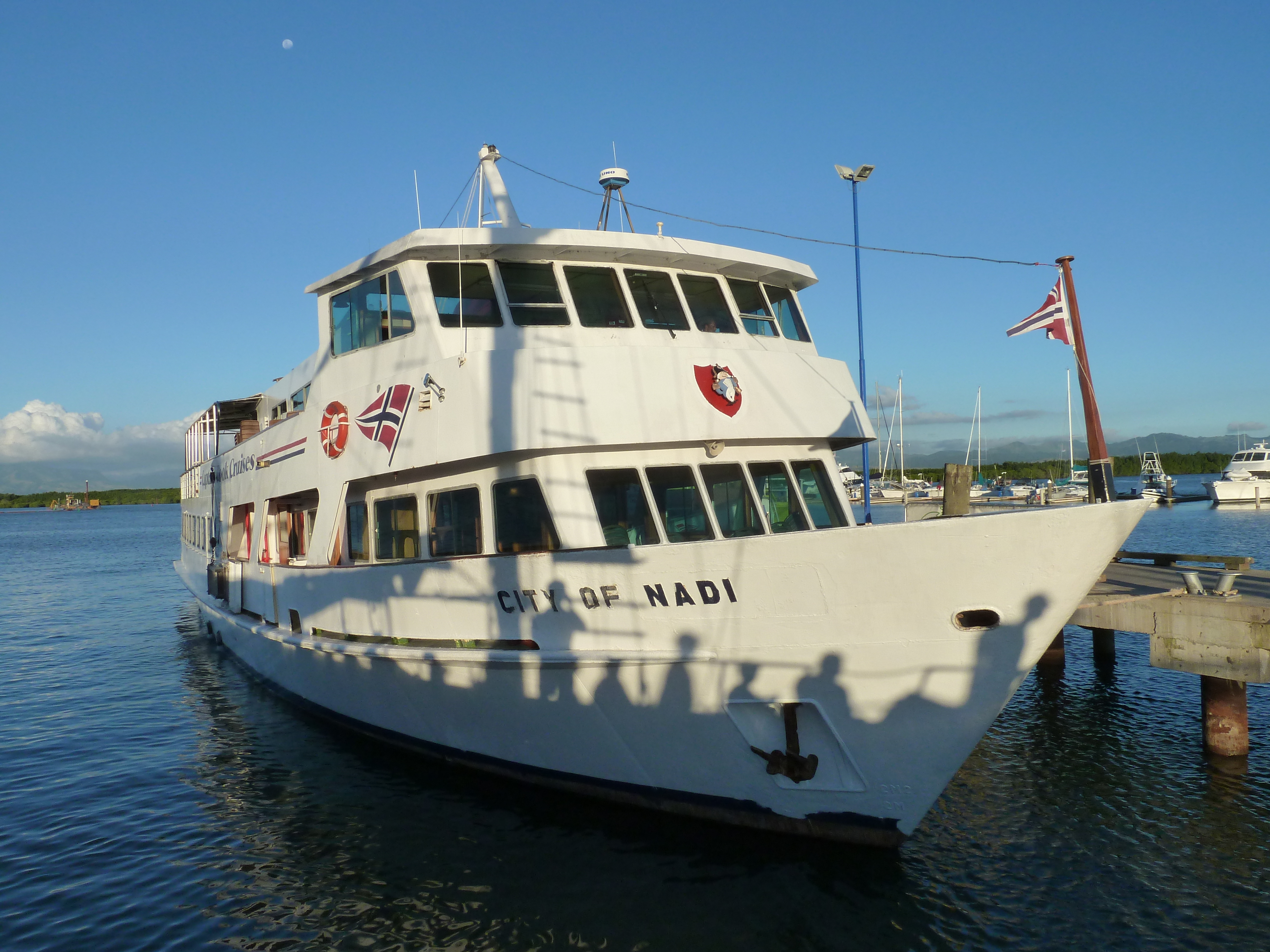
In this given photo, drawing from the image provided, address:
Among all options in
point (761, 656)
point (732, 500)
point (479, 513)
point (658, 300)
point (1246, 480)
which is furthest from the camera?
point (1246, 480)

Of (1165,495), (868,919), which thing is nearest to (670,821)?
(868,919)

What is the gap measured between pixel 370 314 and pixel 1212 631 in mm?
9340

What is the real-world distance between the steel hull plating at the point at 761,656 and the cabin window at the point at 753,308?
12.0 feet

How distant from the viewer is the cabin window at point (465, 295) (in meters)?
7.86

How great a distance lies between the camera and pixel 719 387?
7418 mm

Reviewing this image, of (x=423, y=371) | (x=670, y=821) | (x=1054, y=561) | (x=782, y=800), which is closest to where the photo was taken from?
(x=1054, y=561)

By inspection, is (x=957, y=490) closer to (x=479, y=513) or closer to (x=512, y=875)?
(x=479, y=513)

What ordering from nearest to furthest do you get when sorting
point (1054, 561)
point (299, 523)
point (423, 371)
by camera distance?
point (1054, 561) → point (423, 371) → point (299, 523)

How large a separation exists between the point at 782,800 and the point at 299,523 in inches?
333

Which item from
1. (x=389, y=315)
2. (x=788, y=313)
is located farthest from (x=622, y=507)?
(x=788, y=313)

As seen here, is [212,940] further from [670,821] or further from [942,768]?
[942,768]

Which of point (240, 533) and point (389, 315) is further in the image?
point (240, 533)

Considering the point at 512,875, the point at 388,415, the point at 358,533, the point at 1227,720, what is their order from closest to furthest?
1. the point at 512,875
2. the point at 388,415
3. the point at 358,533
4. the point at 1227,720

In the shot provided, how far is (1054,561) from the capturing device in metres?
5.33
